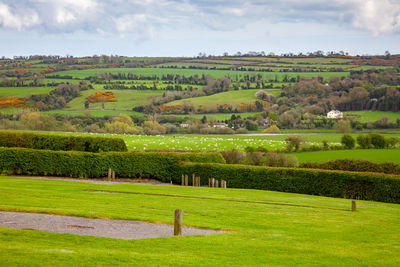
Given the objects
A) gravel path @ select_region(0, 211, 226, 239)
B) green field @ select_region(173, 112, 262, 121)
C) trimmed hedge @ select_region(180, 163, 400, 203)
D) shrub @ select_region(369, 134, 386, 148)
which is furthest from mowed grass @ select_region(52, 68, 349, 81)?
gravel path @ select_region(0, 211, 226, 239)

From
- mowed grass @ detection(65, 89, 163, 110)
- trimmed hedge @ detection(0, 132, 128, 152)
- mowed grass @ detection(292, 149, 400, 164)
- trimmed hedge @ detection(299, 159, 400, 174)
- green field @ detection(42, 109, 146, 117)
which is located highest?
mowed grass @ detection(65, 89, 163, 110)

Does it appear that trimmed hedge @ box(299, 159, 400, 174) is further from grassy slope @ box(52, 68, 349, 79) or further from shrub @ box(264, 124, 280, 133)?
grassy slope @ box(52, 68, 349, 79)

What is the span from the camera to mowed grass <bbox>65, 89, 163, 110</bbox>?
120 meters

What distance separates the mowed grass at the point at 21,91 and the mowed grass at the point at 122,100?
7578 millimetres

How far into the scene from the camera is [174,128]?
4240 inches

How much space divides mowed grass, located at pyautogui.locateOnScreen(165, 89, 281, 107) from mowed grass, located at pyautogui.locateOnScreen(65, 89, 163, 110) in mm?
7713

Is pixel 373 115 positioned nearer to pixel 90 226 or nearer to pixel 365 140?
pixel 365 140

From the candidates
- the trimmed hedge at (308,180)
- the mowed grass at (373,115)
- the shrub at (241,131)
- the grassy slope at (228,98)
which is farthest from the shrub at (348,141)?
the grassy slope at (228,98)

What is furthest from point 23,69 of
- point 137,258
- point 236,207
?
point 137,258

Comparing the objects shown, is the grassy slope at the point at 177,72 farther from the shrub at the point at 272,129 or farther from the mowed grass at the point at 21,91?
the shrub at the point at 272,129

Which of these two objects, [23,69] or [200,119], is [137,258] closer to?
[200,119]

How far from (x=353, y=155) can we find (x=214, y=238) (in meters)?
63.7

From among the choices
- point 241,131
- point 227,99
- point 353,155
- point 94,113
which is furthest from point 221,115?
point 353,155

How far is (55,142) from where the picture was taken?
41375 millimetres
